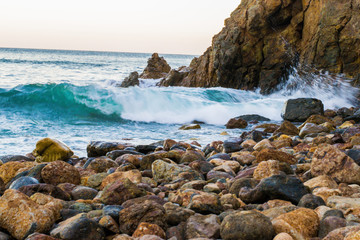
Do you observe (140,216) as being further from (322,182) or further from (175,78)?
(175,78)

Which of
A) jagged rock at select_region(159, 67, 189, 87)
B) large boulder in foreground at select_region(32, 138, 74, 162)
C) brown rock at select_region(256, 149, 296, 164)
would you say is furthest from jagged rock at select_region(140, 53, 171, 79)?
brown rock at select_region(256, 149, 296, 164)

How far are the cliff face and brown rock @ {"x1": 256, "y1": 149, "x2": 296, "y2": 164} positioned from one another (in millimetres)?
10530

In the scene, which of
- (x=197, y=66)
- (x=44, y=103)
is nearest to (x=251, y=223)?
(x=44, y=103)

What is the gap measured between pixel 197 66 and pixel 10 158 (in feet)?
51.5

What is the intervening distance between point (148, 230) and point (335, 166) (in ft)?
6.33

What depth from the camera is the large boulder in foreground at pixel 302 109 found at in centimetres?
975

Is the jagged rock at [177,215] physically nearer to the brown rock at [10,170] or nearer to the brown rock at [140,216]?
the brown rock at [140,216]

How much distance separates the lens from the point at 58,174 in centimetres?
350

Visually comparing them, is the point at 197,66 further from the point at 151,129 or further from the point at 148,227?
the point at 148,227

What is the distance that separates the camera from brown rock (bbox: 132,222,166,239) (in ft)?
6.77

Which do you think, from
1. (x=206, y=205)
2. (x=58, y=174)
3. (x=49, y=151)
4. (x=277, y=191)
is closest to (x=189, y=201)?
(x=206, y=205)

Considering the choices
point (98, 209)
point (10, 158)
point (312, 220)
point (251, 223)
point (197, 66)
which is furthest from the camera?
point (197, 66)

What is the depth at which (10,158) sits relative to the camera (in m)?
5.03

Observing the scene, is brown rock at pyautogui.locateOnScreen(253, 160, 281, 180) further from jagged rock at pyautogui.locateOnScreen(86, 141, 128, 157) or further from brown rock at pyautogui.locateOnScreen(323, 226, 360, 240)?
jagged rock at pyautogui.locateOnScreen(86, 141, 128, 157)
